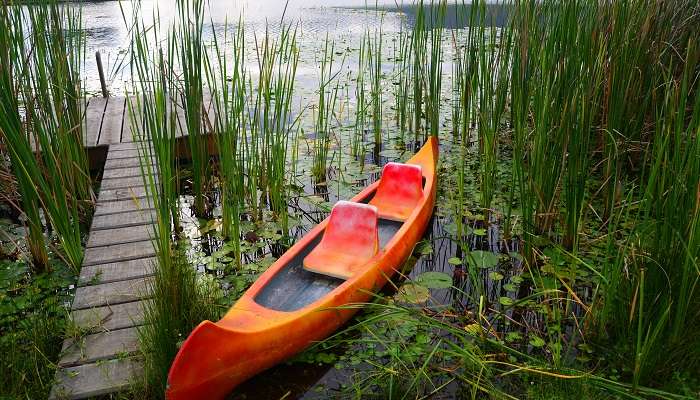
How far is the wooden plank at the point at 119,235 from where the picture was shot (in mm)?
2840

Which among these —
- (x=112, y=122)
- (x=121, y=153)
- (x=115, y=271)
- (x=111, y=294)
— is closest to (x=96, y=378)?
(x=111, y=294)

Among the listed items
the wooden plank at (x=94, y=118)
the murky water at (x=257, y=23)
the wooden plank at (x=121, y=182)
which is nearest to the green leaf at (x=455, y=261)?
the wooden plank at (x=121, y=182)

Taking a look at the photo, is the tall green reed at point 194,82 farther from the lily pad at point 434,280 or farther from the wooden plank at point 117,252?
the lily pad at point 434,280

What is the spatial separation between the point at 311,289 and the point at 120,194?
5.06 feet

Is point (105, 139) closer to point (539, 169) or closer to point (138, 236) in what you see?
point (138, 236)

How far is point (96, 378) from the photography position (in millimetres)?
1918

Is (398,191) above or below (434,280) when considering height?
above

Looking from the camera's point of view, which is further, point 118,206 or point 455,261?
point 118,206

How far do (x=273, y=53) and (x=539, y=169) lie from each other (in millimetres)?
1435

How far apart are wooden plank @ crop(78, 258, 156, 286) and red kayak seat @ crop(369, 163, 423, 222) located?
130 centimetres

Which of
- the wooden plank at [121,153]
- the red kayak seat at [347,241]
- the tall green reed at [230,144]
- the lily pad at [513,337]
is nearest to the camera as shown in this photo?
the lily pad at [513,337]

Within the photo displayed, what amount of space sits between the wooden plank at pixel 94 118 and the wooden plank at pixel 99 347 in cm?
221

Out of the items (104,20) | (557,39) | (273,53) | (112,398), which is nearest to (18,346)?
(112,398)

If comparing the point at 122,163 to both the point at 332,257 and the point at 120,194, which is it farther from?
the point at 332,257
